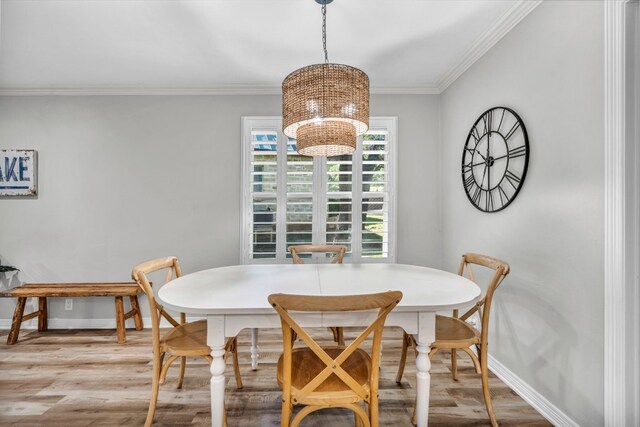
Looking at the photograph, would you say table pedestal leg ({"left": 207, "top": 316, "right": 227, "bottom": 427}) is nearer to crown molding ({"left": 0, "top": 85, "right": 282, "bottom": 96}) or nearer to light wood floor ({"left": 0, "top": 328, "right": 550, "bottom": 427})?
light wood floor ({"left": 0, "top": 328, "right": 550, "bottom": 427})

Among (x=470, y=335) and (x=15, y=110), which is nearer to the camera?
(x=470, y=335)

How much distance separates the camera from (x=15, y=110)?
10.0 ft

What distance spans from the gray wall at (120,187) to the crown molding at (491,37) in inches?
31.9

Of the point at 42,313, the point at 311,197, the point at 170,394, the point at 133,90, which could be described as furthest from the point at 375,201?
the point at 42,313

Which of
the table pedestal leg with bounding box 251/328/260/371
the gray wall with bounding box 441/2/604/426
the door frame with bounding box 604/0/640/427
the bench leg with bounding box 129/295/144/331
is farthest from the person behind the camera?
the bench leg with bounding box 129/295/144/331

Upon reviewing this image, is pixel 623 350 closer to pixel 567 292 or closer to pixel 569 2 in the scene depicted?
pixel 567 292

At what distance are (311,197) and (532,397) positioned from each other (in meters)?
2.30

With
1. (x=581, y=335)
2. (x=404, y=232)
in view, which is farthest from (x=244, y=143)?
(x=581, y=335)

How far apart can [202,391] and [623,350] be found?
2.29 meters

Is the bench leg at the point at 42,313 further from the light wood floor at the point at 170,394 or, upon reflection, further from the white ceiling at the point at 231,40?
the white ceiling at the point at 231,40

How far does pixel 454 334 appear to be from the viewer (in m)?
1.65

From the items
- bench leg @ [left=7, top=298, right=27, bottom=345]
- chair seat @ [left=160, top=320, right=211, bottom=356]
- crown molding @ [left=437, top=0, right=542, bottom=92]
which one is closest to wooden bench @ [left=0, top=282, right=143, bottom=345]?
bench leg @ [left=7, top=298, right=27, bottom=345]

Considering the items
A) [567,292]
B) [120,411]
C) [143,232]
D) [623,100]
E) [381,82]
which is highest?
[381,82]

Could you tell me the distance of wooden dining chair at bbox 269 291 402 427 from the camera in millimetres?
1049
